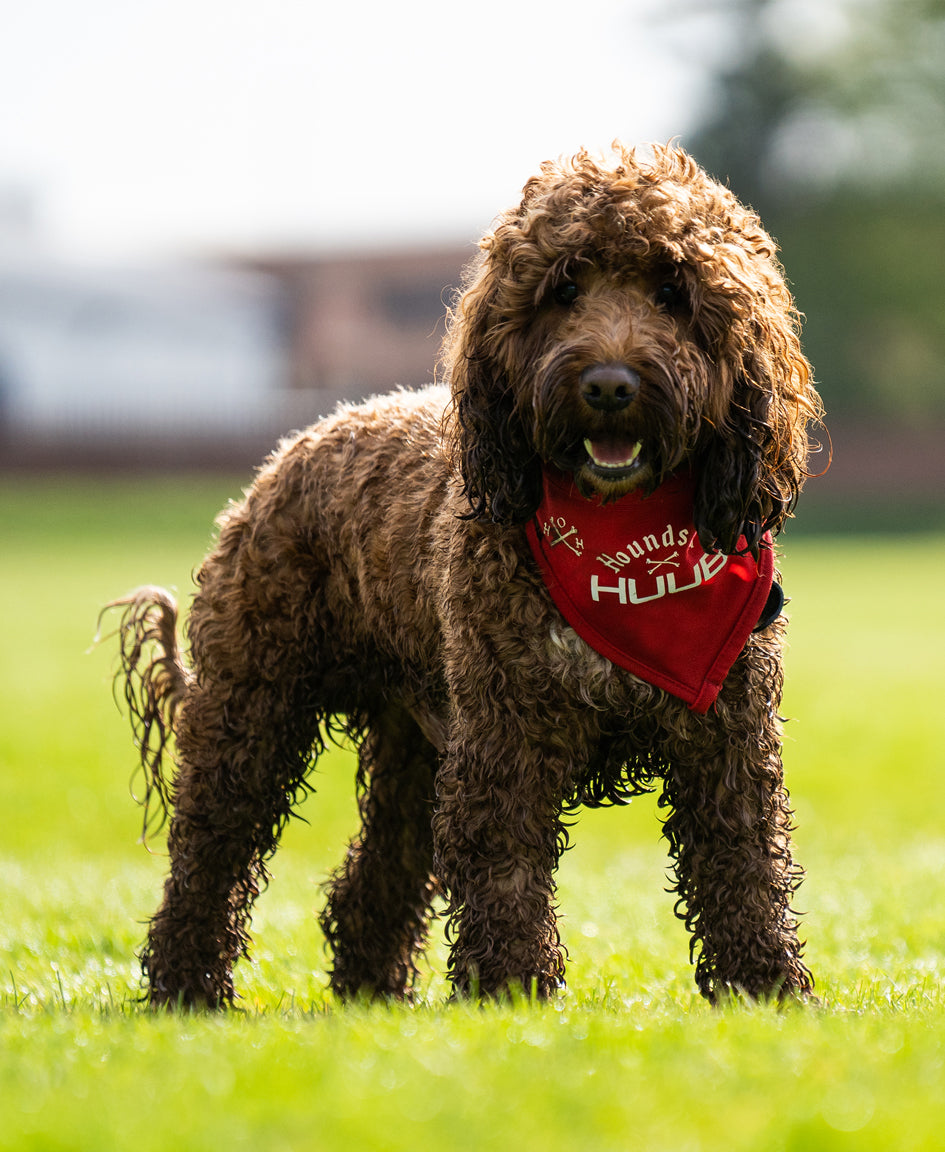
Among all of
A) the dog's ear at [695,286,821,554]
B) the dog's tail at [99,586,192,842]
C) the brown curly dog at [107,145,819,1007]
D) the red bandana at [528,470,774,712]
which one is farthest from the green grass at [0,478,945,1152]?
the dog's ear at [695,286,821,554]

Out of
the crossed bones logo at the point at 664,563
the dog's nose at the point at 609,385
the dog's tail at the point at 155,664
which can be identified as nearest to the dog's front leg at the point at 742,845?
the crossed bones logo at the point at 664,563

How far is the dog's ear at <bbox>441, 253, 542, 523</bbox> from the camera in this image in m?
4.71

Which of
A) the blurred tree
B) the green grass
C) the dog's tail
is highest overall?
the blurred tree

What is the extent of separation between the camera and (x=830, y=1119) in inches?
127

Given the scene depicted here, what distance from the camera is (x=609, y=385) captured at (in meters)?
4.25

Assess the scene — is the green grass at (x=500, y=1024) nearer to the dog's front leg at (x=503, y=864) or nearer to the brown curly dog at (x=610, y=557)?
the dog's front leg at (x=503, y=864)

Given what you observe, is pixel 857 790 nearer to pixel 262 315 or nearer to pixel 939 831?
pixel 939 831

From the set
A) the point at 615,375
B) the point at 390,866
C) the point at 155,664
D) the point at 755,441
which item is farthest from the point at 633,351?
the point at 155,664

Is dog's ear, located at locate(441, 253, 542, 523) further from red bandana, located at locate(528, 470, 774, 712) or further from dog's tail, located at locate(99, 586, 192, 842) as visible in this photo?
dog's tail, located at locate(99, 586, 192, 842)

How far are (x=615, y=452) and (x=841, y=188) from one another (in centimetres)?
5526

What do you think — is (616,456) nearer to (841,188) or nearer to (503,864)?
(503,864)

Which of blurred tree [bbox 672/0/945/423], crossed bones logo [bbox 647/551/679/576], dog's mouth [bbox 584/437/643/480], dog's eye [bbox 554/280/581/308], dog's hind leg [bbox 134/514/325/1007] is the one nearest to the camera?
dog's mouth [bbox 584/437/643/480]

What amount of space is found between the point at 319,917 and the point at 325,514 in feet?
5.96

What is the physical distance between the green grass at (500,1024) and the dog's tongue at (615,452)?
1.52m
